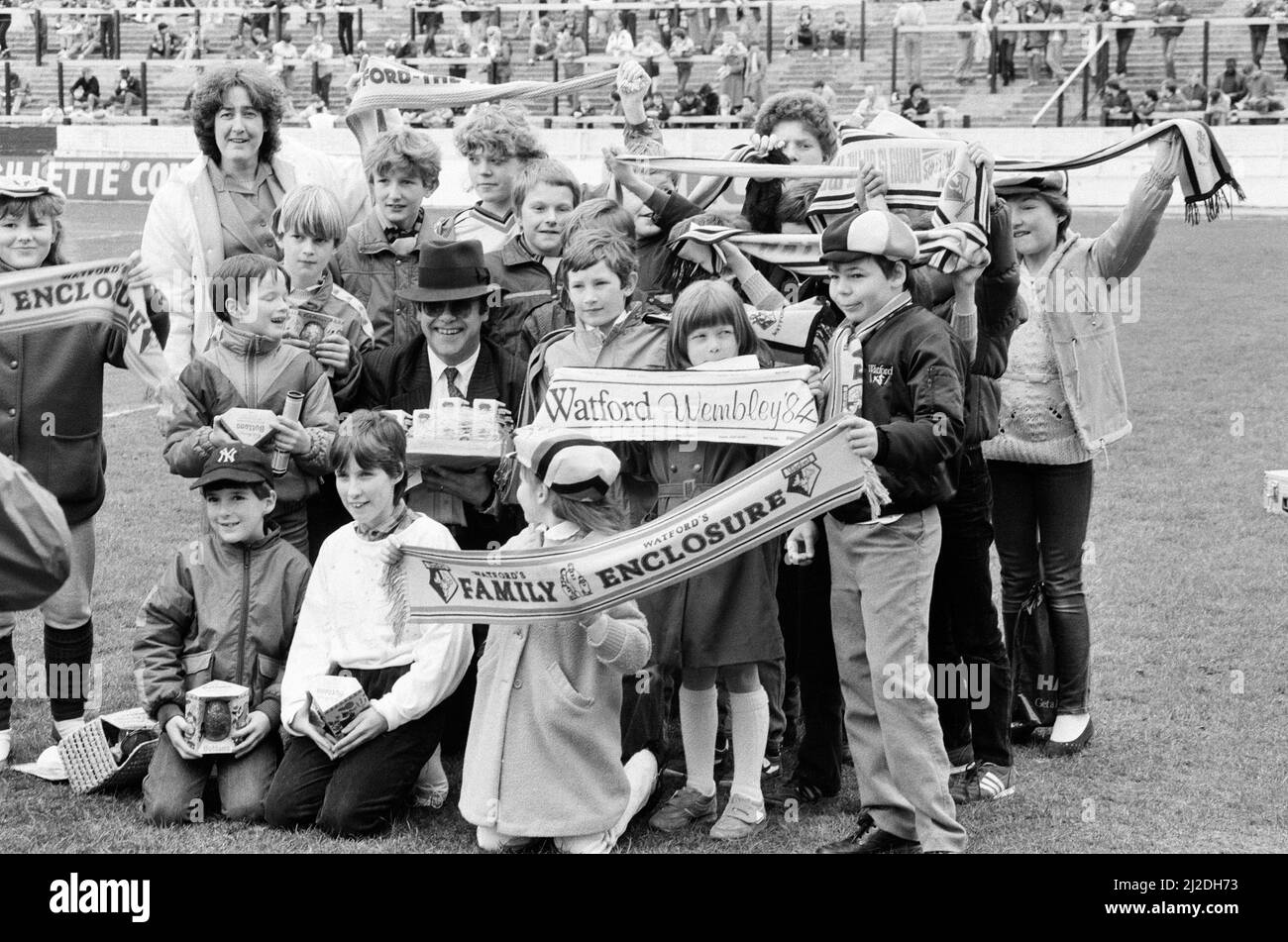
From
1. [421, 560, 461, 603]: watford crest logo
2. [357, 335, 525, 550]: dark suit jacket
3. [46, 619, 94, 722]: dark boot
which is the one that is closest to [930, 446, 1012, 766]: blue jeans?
[357, 335, 525, 550]: dark suit jacket

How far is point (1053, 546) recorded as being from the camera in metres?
6.27

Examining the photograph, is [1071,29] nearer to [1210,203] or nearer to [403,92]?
[403,92]

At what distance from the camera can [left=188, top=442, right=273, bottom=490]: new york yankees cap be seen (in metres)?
5.62

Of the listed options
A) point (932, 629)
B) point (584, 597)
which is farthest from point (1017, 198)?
point (584, 597)

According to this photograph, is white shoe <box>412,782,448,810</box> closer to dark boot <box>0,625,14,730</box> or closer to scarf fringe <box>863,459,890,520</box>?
dark boot <box>0,625,14,730</box>

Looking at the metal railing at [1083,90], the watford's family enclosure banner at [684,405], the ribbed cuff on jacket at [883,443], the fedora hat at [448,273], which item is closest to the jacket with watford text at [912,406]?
the ribbed cuff on jacket at [883,443]

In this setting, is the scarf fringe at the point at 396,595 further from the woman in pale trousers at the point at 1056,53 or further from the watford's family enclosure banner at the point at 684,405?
the woman in pale trousers at the point at 1056,53

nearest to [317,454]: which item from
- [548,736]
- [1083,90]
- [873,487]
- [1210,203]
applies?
[548,736]

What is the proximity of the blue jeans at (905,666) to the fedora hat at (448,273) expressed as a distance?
1.66 metres

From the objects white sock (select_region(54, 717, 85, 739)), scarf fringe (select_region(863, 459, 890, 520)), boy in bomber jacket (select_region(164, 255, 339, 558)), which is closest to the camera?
scarf fringe (select_region(863, 459, 890, 520))

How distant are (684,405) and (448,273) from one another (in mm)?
1128

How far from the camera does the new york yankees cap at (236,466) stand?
562cm

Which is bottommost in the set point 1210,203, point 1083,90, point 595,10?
point 1210,203

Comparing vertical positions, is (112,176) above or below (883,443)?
above
